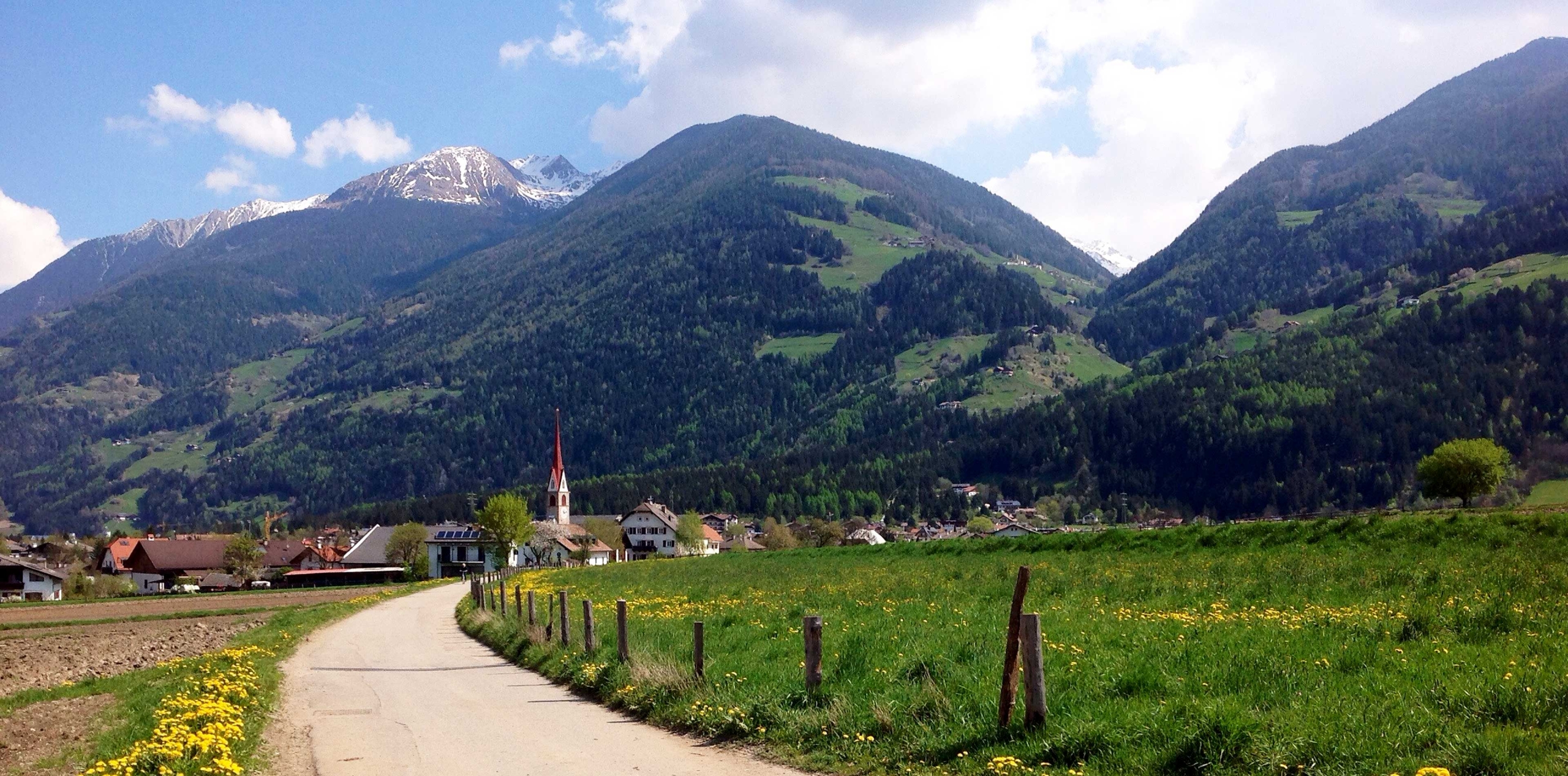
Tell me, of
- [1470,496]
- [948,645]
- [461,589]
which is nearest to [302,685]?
[948,645]

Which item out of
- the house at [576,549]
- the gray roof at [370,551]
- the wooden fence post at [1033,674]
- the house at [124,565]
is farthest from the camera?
the gray roof at [370,551]

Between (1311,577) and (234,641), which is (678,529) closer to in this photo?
(234,641)

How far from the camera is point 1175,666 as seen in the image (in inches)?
545

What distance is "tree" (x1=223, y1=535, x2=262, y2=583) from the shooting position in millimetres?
129750

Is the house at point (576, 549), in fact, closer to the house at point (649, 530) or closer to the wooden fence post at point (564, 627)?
the house at point (649, 530)

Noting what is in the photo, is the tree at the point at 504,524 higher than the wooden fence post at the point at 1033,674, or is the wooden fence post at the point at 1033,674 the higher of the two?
the tree at the point at 504,524

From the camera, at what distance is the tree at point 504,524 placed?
11675 centimetres

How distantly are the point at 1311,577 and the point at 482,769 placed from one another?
64.4 ft

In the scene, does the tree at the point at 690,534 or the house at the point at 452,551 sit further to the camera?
the house at the point at 452,551

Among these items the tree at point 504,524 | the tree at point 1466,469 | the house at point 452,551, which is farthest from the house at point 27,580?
the tree at point 1466,469

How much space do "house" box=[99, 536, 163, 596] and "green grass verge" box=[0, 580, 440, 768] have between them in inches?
5331

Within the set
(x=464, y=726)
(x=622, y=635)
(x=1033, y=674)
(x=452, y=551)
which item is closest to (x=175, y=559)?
(x=452, y=551)

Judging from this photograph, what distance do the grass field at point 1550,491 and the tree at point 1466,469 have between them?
6095 cm

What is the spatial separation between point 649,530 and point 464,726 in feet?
578
